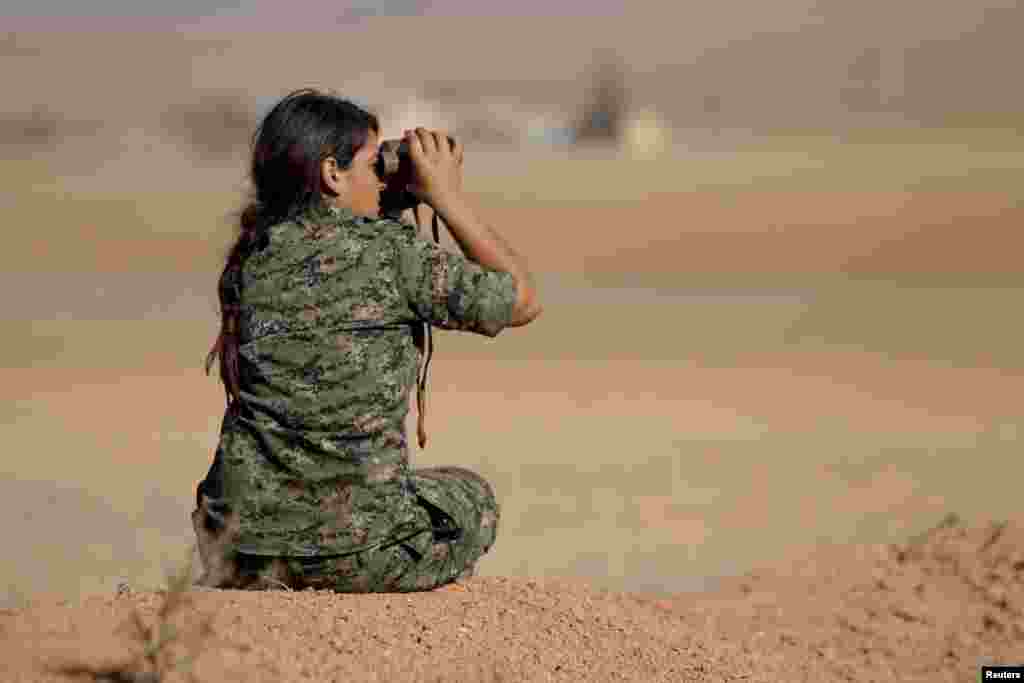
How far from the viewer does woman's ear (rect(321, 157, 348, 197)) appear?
12.8ft

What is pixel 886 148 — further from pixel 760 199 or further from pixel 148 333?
pixel 148 333

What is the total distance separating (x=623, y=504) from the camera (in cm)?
886

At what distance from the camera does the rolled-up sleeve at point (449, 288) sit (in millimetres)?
3773

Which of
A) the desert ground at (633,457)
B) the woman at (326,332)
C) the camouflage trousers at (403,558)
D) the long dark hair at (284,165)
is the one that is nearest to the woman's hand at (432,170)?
the woman at (326,332)

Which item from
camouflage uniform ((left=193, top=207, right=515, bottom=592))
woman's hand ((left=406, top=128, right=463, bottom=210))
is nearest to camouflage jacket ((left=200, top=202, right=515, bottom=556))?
camouflage uniform ((left=193, top=207, right=515, bottom=592))

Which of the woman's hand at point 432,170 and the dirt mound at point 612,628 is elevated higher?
the woman's hand at point 432,170

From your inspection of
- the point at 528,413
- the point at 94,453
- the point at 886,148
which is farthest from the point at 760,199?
the point at 94,453

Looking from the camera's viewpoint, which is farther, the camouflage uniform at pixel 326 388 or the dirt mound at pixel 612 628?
the camouflage uniform at pixel 326 388

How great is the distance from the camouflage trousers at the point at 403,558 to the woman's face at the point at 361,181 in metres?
0.78

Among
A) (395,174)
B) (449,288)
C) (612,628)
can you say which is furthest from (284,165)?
(612,628)

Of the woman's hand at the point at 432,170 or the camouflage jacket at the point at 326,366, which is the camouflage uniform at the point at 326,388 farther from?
the woman's hand at the point at 432,170

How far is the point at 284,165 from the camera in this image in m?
3.89

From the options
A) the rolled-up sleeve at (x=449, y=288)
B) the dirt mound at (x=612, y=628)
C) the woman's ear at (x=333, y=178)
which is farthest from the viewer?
the woman's ear at (x=333, y=178)

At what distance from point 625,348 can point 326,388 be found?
35.7 ft
